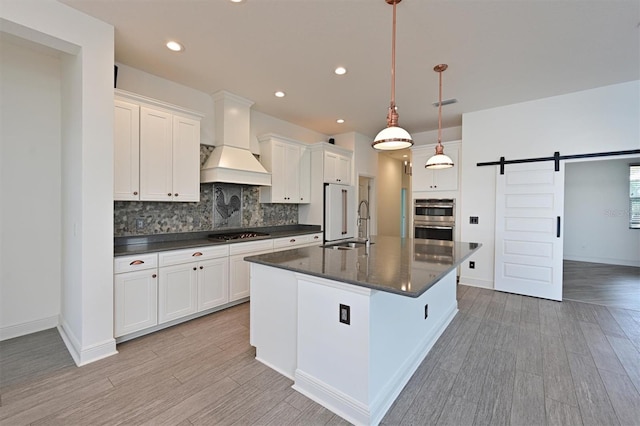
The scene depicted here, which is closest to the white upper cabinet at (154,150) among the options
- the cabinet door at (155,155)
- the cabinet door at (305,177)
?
the cabinet door at (155,155)

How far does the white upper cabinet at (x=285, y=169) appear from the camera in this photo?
4531 millimetres

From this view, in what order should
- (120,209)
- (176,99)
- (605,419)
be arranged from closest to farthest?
(605,419) → (120,209) → (176,99)

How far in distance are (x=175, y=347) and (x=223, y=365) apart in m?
0.63

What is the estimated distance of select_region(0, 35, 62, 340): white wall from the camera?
266 centimetres

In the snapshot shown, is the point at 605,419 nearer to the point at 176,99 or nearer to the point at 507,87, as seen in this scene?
the point at 507,87

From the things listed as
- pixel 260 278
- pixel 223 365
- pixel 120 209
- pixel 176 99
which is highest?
pixel 176 99

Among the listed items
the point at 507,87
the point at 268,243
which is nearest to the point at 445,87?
the point at 507,87

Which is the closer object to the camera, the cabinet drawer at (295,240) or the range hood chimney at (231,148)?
the range hood chimney at (231,148)

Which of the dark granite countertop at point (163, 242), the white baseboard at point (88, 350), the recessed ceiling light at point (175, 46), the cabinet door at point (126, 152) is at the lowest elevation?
the white baseboard at point (88, 350)

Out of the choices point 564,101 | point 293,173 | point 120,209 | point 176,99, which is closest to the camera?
point 120,209

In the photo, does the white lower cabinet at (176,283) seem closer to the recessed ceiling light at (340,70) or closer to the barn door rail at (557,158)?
the recessed ceiling light at (340,70)

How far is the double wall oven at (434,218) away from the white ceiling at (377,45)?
1.83m

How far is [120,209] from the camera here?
10.3 feet

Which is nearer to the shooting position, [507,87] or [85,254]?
[85,254]
